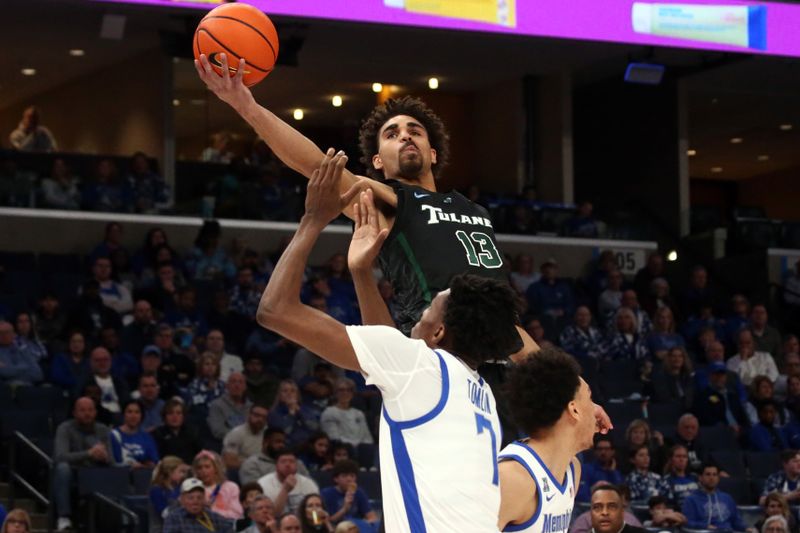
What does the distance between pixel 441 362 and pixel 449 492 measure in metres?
0.39

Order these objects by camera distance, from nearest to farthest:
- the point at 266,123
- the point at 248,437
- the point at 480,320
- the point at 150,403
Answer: the point at 480,320
the point at 266,123
the point at 248,437
the point at 150,403

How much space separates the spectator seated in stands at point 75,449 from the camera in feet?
37.3

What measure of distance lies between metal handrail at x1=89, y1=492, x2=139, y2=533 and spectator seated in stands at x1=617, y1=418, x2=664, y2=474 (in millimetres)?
4684

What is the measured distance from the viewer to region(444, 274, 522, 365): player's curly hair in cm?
432

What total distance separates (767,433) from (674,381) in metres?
1.18

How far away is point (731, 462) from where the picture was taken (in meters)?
14.0

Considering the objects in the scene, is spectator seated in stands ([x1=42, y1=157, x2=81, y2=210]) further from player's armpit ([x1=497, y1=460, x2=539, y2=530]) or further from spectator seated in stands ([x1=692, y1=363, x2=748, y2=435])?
player's armpit ([x1=497, y1=460, x2=539, y2=530])

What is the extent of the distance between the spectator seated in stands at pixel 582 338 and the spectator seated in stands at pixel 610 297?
124 cm

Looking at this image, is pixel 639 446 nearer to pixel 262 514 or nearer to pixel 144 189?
pixel 262 514

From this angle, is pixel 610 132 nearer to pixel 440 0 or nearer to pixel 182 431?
pixel 440 0

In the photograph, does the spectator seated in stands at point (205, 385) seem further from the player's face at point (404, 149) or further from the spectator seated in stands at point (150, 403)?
the player's face at point (404, 149)

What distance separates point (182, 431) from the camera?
12.1 meters

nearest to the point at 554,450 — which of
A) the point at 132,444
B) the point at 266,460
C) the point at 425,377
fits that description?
the point at 425,377

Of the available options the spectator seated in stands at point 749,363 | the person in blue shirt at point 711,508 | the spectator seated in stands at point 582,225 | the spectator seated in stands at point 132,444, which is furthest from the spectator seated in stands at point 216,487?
the spectator seated in stands at point 582,225
